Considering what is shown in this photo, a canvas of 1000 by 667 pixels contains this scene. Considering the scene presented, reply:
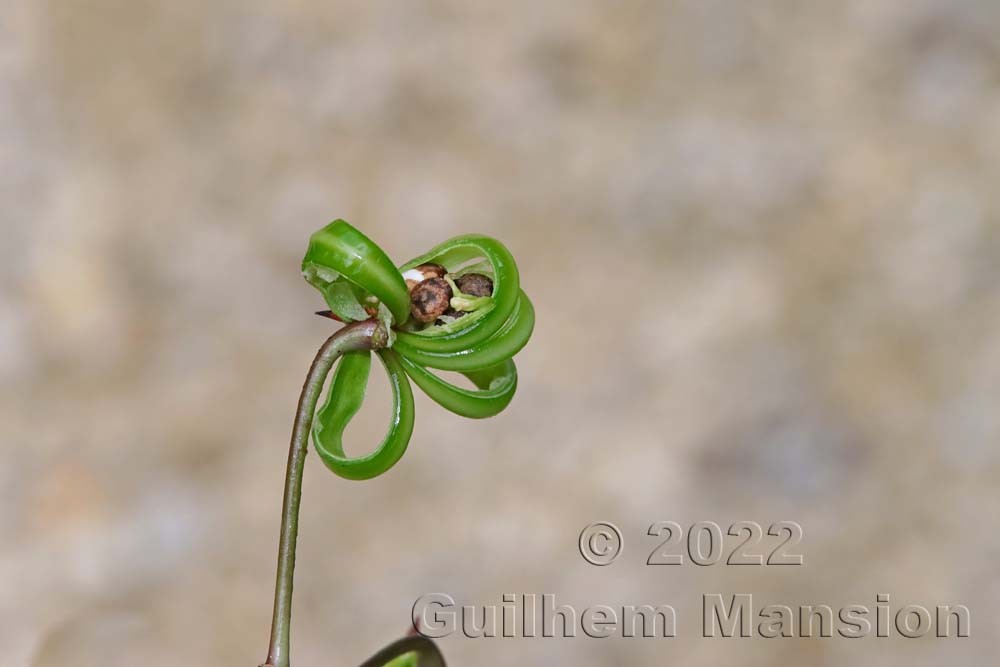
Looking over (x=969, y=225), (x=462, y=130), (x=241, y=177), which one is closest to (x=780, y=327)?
(x=969, y=225)

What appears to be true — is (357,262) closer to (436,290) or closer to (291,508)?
(436,290)

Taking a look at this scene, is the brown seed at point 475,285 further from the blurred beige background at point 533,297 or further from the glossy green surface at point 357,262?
the blurred beige background at point 533,297

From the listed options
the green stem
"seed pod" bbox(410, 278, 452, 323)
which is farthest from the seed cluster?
the green stem

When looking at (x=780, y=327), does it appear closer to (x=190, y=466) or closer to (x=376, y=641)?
(x=376, y=641)

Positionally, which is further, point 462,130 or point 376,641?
point 462,130

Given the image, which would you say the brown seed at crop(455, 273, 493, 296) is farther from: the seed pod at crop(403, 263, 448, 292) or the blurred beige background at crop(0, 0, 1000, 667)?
the blurred beige background at crop(0, 0, 1000, 667)
